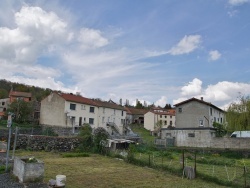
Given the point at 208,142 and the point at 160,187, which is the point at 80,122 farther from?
the point at 160,187

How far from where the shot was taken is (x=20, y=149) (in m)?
27.7

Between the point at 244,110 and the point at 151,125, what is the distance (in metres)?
39.4

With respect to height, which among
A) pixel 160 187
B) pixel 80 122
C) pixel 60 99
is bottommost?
pixel 160 187

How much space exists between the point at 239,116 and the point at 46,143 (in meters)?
25.9

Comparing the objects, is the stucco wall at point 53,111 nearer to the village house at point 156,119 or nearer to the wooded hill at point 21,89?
the wooded hill at point 21,89

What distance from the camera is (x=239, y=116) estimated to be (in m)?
37.9

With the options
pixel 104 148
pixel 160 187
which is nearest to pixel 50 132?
pixel 104 148

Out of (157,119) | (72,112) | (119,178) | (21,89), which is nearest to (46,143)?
(119,178)

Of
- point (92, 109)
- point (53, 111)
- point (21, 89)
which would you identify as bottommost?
point (53, 111)

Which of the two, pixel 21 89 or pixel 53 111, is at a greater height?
pixel 21 89

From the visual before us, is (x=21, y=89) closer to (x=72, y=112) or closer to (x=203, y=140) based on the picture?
(x=72, y=112)

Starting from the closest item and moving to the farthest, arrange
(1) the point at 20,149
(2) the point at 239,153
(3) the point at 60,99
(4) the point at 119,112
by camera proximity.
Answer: (1) the point at 20,149, (2) the point at 239,153, (3) the point at 60,99, (4) the point at 119,112

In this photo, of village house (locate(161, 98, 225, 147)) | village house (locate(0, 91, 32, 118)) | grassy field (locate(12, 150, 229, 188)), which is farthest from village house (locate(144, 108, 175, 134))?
grassy field (locate(12, 150, 229, 188))

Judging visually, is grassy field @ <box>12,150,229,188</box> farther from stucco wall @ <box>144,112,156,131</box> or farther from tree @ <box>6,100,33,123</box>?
stucco wall @ <box>144,112,156,131</box>
